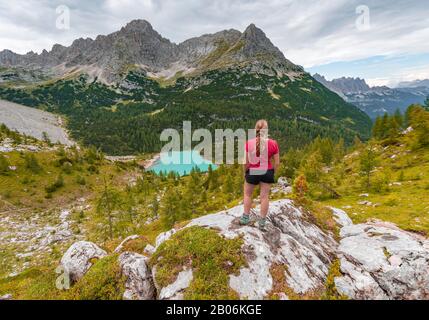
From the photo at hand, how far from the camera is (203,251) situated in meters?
9.52

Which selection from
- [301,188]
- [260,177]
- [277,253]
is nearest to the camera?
[277,253]

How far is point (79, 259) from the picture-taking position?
1205 cm

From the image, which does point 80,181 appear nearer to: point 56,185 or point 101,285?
point 56,185

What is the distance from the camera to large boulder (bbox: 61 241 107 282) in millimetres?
11570

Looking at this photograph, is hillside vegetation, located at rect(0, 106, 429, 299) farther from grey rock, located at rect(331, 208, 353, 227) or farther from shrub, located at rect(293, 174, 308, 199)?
grey rock, located at rect(331, 208, 353, 227)

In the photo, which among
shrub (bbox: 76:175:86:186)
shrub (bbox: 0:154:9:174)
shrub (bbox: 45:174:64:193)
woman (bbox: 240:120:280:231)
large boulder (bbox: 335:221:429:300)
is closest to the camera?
large boulder (bbox: 335:221:429:300)

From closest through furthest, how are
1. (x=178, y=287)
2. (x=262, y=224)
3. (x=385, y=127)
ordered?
(x=178, y=287), (x=262, y=224), (x=385, y=127)

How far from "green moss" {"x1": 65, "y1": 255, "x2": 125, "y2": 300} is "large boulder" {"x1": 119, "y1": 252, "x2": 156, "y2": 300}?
0.22m

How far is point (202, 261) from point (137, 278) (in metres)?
2.67

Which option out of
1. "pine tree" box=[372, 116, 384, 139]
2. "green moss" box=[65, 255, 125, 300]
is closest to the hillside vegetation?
"green moss" box=[65, 255, 125, 300]

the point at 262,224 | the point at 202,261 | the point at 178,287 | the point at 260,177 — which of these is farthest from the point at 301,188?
the point at 178,287
